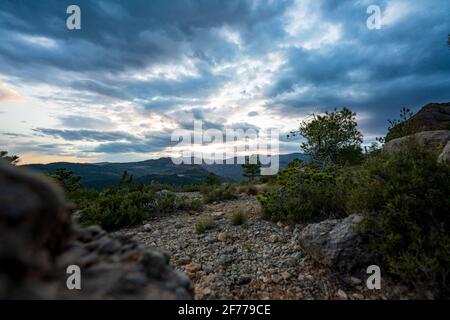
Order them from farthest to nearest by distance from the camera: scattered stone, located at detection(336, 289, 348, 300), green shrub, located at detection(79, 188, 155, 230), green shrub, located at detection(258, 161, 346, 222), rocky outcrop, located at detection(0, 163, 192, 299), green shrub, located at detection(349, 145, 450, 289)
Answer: green shrub, located at detection(79, 188, 155, 230), green shrub, located at detection(258, 161, 346, 222), scattered stone, located at detection(336, 289, 348, 300), green shrub, located at detection(349, 145, 450, 289), rocky outcrop, located at detection(0, 163, 192, 299)

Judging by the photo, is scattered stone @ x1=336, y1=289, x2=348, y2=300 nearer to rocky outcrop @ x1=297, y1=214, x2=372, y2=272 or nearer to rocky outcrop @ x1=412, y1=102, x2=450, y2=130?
rocky outcrop @ x1=297, y1=214, x2=372, y2=272

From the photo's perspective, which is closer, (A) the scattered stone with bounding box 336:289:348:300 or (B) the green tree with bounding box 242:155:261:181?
(A) the scattered stone with bounding box 336:289:348:300

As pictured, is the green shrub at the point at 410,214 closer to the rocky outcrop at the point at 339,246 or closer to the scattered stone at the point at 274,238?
the rocky outcrop at the point at 339,246

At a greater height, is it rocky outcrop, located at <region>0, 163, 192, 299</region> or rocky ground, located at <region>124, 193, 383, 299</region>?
rocky outcrop, located at <region>0, 163, 192, 299</region>

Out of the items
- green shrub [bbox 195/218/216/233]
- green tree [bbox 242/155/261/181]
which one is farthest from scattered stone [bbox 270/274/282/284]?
green tree [bbox 242/155/261/181]

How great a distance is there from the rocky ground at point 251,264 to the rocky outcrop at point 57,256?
6.11 feet

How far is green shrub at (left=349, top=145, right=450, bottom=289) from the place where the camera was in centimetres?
310

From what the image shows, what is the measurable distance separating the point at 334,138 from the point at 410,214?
15027 mm

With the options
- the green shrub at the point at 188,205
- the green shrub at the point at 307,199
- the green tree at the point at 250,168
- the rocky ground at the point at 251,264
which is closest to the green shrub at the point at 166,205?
the green shrub at the point at 188,205

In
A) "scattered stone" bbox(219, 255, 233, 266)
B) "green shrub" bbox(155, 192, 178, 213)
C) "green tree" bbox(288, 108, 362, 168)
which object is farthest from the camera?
"green tree" bbox(288, 108, 362, 168)

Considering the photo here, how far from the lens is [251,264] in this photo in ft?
15.4

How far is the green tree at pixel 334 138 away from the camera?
17.0 meters

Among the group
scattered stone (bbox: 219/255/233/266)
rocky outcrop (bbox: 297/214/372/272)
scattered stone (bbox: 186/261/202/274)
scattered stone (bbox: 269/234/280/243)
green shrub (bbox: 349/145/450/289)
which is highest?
green shrub (bbox: 349/145/450/289)

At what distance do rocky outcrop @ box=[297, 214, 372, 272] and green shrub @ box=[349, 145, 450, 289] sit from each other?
0.23 m
